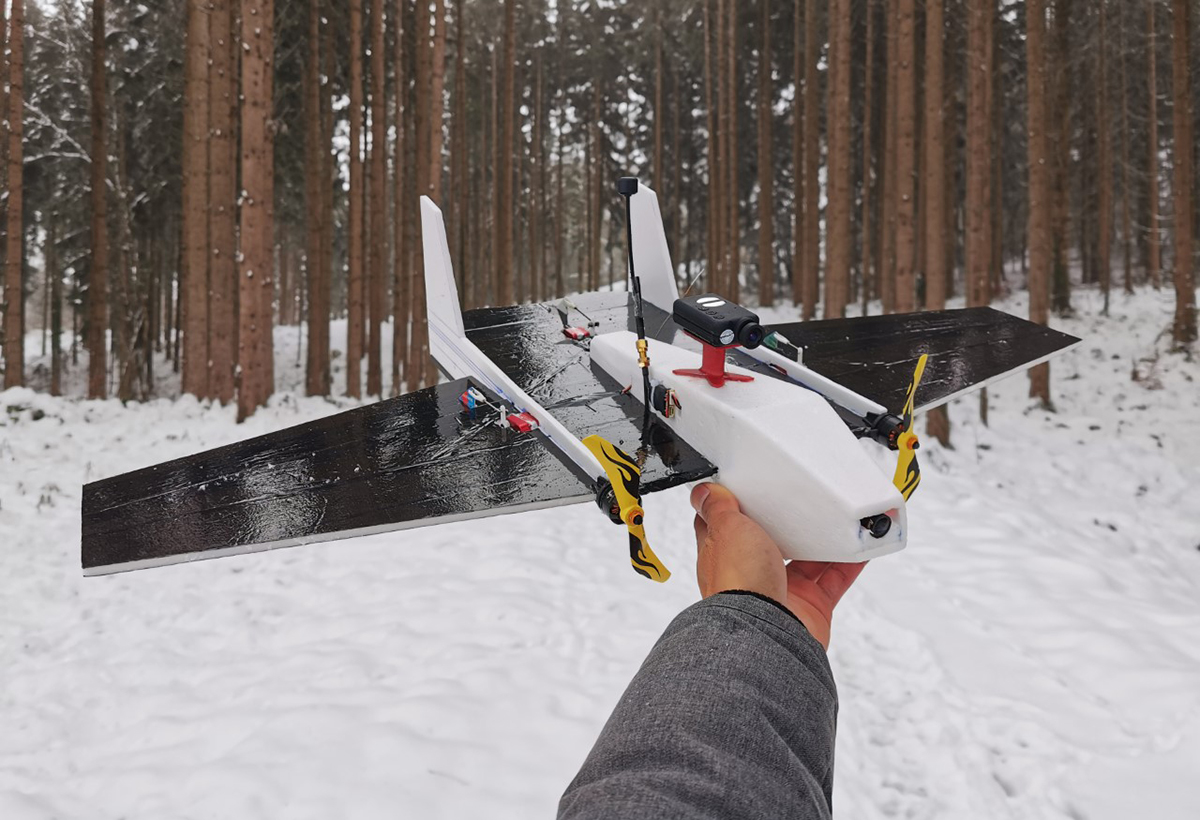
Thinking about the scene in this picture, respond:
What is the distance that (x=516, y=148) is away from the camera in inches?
974

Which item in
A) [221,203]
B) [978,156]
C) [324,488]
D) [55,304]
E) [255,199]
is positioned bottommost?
[324,488]

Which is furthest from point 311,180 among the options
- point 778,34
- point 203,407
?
point 778,34

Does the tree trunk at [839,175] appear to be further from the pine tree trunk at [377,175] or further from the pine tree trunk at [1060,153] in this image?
the pine tree trunk at [377,175]

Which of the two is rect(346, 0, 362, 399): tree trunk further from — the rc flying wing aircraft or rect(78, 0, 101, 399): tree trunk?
the rc flying wing aircraft

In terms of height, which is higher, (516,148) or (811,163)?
(516,148)

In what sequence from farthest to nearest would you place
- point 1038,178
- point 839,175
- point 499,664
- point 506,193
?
point 506,193, point 839,175, point 1038,178, point 499,664

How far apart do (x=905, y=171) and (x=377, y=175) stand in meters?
9.49

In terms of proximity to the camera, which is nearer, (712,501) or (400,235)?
(712,501)

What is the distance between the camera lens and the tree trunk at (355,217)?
1188cm

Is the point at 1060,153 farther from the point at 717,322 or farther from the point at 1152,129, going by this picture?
the point at 717,322

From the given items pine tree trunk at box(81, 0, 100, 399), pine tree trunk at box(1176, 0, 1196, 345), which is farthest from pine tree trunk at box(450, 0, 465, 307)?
pine tree trunk at box(1176, 0, 1196, 345)

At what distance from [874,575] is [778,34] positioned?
1973cm

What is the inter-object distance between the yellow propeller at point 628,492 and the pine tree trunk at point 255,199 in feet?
25.6

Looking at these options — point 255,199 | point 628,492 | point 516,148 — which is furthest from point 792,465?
point 516,148
